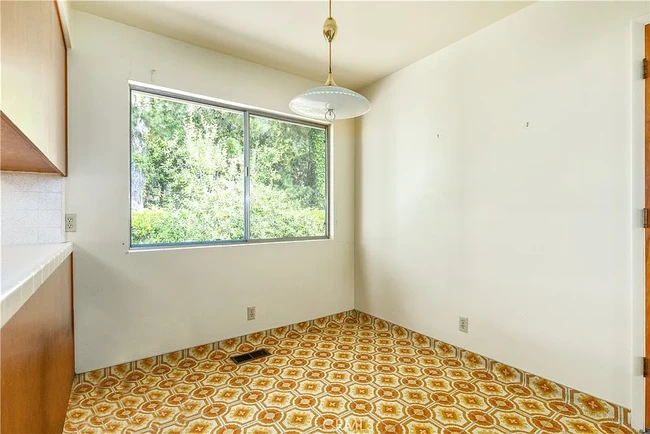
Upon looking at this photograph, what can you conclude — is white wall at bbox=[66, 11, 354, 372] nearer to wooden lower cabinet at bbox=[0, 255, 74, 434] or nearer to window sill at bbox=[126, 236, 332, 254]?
window sill at bbox=[126, 236, 332, 254]

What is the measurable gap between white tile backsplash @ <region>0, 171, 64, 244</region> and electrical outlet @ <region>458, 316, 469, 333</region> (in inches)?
118

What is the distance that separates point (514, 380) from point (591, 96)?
193cm

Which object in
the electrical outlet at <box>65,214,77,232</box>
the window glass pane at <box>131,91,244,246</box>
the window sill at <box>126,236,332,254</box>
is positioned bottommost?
the window sill at <box>126,236,332,254</box>

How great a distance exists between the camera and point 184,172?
2.79m

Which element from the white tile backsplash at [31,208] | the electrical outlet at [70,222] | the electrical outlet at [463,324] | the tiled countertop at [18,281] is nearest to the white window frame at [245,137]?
Result: the electrical outlet at [70,222]

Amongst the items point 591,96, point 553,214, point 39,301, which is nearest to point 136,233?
point 39,301

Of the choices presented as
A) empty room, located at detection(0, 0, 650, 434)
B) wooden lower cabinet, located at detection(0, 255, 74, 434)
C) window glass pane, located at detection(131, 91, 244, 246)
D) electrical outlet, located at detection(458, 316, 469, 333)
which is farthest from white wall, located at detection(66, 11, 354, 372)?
electrical outlet, located at detection(458, 316, 469, 333)

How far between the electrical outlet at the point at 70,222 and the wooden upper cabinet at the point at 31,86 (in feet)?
1.05

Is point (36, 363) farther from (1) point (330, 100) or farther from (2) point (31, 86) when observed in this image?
(1) point (330, 100)

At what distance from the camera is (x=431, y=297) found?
9.64ft

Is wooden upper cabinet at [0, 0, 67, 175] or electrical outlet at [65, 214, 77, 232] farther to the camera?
electrical outlet at [65, 214, 77, 232]

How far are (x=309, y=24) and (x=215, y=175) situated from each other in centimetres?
145

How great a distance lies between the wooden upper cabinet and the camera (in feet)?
2.97

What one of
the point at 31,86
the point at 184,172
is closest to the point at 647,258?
the point at 31,86
